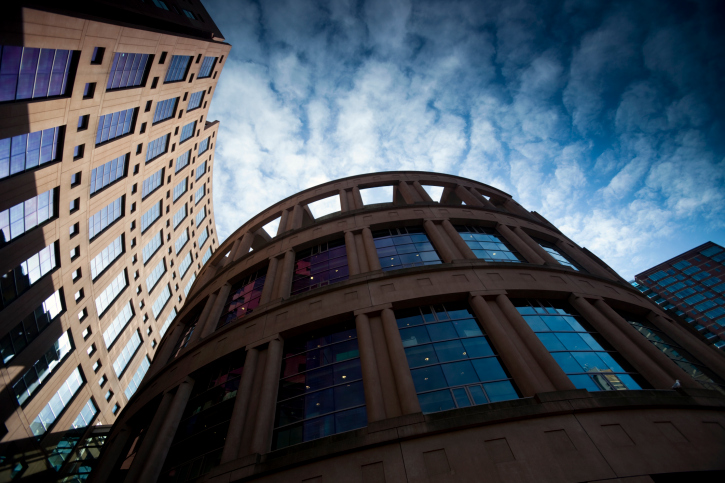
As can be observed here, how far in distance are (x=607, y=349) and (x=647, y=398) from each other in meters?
3.89

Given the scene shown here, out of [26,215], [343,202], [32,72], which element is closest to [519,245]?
[343,202]

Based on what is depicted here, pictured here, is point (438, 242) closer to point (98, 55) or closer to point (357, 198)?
point (357, 198)

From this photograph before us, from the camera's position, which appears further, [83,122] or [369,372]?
[83,122]

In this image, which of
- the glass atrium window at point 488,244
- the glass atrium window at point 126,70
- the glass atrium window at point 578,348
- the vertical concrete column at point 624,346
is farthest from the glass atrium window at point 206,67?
the vertical concrete column at point 624,346

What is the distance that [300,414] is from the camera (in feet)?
39.4

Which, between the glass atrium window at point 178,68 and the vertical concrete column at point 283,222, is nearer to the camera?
the vertical concrete column at point 283,222

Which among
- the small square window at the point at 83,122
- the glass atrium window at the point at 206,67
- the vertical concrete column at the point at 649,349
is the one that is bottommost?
the vertical concrete column at the point at 649,349

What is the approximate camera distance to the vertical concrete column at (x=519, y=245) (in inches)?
714

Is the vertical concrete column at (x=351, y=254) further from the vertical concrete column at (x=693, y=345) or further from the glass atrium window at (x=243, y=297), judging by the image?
the vertical concrete column at (x=693, y=345)

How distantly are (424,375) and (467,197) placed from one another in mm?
17641

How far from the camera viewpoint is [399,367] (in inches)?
447

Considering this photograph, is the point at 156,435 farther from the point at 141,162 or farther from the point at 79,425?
the point at 141,162

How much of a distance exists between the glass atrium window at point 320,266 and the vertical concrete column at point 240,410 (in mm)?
5159

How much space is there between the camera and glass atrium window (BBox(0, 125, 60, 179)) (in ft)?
62.4
